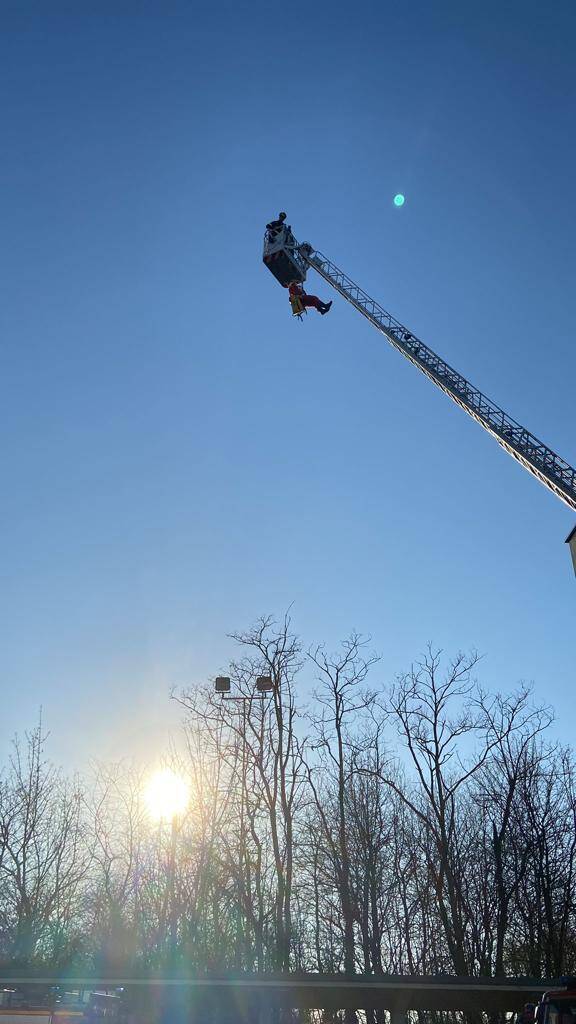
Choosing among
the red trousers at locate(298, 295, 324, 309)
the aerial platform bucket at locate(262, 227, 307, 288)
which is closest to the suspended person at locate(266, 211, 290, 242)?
the aerial platform bucket at locate(262, 227, 307, 288)

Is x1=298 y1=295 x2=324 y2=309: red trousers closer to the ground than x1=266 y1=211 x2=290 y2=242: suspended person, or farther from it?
closer to the ground

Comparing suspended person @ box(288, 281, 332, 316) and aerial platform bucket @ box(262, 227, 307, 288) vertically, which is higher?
aerial platform bucket @ box(262, 227, 307, 288)

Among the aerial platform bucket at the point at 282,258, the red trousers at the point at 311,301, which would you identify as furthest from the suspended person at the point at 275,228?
the red trousers at the point at 311,301

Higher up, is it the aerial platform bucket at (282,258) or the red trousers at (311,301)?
the aerial platform bucket at (282,258)

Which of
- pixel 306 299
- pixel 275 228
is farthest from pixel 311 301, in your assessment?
pixel 275 228

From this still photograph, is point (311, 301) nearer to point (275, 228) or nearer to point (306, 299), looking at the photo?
point (306, 299)

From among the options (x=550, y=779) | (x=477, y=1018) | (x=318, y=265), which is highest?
(x=318, y=265)

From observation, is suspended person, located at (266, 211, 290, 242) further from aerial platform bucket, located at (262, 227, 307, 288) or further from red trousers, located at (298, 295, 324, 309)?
red trousers, located at (298, 295, 324, 309)

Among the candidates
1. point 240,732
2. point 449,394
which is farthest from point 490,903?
point 449,394

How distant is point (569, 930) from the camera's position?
91.0 feet

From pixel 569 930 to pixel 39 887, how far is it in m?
21.7

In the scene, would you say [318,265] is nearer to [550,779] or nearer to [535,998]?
[550,779]

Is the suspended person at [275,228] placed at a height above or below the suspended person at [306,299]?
above

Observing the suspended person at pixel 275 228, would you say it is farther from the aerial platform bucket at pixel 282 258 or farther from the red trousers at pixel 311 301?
the red trousers at pixel 311 301
